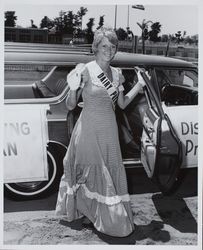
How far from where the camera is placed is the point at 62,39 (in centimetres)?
354

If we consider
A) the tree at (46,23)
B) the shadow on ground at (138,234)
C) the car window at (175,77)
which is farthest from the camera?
the car window at (175,77)

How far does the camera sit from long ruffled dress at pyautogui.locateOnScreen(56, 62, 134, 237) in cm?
306

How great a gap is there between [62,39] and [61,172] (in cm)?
124

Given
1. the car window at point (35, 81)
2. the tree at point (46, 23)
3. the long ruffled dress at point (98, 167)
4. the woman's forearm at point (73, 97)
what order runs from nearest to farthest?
1. the woman's forearm at point (73, 97)
2. the long ruffled dress at point (98, 167)
3. the car window at point (35, 81)
4. the tree at point (46, 23)

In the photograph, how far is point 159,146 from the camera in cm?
324

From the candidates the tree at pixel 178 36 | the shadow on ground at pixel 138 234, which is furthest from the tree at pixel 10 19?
the shadow on ground at pixel 138 234

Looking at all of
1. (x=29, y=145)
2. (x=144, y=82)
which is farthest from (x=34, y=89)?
(x=144, y=82)

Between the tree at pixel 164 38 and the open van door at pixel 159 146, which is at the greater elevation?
the tree at pixel 164 38

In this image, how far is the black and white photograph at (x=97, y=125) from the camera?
314cm

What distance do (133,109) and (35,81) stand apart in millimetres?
1016

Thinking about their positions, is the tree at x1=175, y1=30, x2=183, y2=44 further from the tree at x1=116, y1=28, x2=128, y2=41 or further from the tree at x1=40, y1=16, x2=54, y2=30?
the tree at x1=40, y1=16, x2=54, y2=30

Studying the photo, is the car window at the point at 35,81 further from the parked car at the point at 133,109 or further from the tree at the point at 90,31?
the tree at the point at 90,31

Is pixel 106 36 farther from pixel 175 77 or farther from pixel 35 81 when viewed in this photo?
pixel 175 77

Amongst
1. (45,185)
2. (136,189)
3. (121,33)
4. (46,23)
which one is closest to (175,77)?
(121,33)
